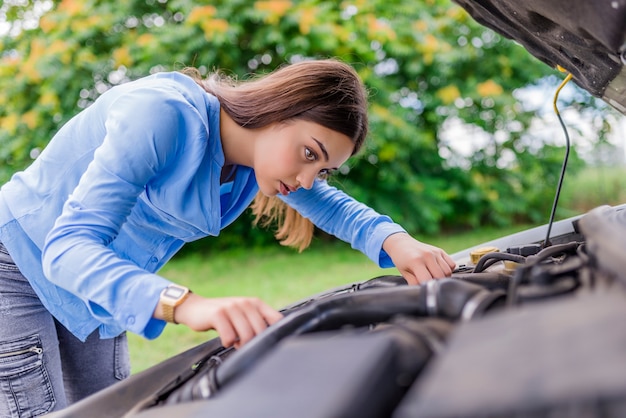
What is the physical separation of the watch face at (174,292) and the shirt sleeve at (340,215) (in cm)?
68

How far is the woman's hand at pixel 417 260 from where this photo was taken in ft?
4.17

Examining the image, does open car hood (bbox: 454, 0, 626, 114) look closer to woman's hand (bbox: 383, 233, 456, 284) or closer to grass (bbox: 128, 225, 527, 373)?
woman's hand (bbox: 383, 233, 456, 284)

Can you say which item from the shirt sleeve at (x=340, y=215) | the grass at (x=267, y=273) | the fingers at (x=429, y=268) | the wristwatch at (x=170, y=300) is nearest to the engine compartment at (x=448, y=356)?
the wristwatch at (x=170, y=300)

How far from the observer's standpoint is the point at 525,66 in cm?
567

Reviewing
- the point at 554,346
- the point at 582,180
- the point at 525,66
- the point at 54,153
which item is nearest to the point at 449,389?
the point at 554,346

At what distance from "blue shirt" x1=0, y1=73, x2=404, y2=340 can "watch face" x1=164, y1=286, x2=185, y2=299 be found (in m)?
0.01

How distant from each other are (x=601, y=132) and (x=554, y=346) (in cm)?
603

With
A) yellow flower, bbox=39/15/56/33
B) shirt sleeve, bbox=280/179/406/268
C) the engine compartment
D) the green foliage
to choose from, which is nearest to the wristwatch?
the engine compartment

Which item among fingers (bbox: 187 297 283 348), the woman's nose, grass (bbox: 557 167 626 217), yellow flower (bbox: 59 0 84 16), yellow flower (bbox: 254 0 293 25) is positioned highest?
the woman's nose

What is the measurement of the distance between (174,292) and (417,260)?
0.62 metres

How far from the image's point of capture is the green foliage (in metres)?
5.07

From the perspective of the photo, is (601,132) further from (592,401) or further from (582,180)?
(592,401)

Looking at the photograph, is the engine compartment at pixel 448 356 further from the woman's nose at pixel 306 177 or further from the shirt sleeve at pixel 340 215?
the shirt sleeve at pixel 340 215

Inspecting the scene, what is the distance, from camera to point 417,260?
131cm
